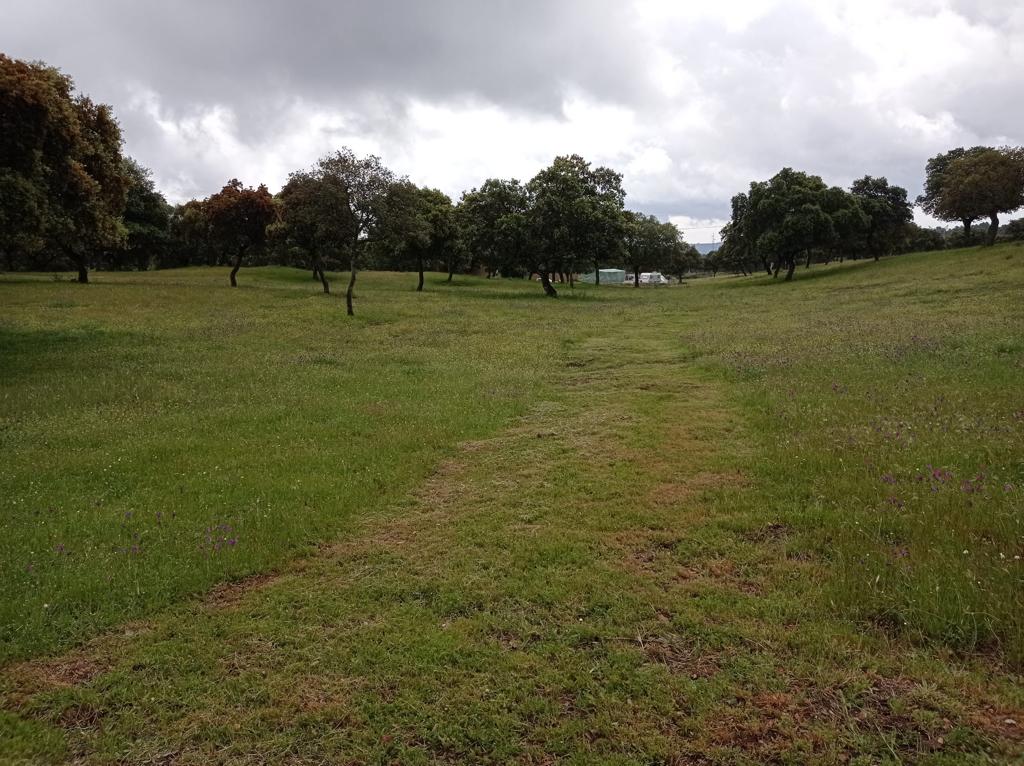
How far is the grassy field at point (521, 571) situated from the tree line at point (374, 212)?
7.59 m

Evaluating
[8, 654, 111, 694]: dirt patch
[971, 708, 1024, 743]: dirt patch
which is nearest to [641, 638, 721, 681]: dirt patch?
[971, 708, 1024, 743]: dirt patch

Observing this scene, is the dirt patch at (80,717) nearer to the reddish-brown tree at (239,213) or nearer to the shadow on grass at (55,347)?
Answer: the shadow on grass at (55,347)

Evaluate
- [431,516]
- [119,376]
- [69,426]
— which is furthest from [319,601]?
[119,376]

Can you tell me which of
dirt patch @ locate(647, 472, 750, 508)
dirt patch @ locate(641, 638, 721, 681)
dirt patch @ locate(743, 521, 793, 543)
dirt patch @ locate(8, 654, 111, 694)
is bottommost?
dirt patch @ locate(8, 654, 111, 694)

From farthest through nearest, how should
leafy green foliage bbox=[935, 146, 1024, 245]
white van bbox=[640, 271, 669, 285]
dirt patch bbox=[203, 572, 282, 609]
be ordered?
white van bbox=[640, 271, 669, 285] → leafy green foliage bbox=[935, 146, 1024, 245] → dirt patch bbox=[203, 572, 282, 609]

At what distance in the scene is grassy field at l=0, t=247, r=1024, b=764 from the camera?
12.3ft

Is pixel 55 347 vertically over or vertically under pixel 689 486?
over

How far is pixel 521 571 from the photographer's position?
5617 millimetres

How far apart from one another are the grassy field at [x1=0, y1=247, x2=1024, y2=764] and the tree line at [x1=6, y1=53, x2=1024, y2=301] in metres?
7.59

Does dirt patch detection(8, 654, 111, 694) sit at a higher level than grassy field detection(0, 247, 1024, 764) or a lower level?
lower

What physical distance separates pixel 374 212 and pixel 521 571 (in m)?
25.7

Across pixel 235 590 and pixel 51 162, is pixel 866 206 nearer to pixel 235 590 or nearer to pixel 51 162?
pixel 51 162

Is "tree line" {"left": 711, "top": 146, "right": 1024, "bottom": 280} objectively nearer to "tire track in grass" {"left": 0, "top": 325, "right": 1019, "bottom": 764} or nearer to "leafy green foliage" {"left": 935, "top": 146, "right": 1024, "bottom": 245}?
"leafy green foliage" {"left": 935, "top": 146, "right": 1024, "bottom": 245}

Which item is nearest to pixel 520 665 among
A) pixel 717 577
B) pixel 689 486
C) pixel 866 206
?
pixel 717 577
